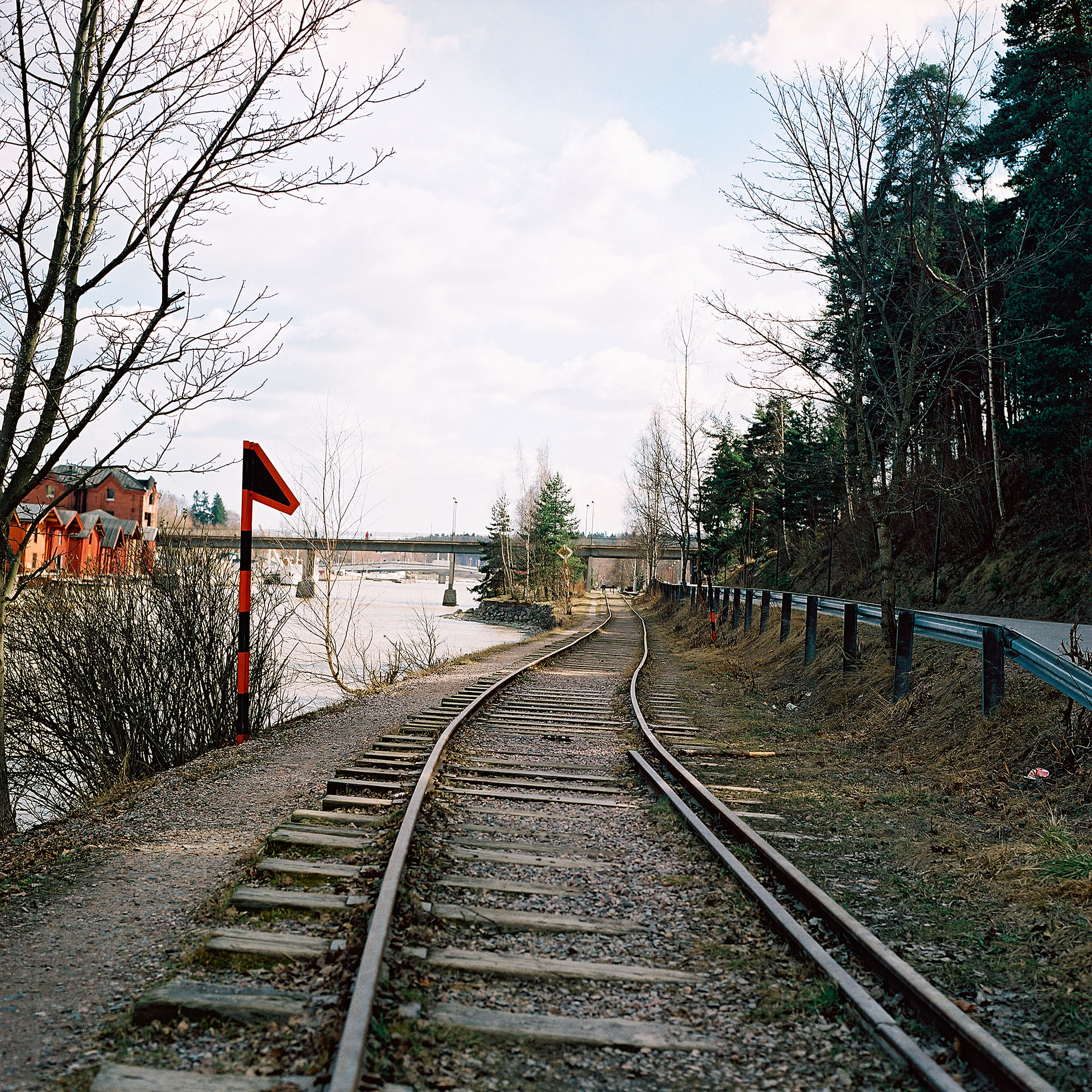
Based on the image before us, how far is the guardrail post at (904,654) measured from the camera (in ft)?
33.7

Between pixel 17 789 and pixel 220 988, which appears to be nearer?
pixel 220 988

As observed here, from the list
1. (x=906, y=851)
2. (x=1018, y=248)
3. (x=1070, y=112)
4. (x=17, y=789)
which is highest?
(x=1070, y=112)

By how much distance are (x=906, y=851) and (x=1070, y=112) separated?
20572 mm

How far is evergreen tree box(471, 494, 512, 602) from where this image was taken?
58656 mm

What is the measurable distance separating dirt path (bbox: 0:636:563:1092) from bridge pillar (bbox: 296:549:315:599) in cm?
734

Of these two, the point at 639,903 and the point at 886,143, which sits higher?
the point at 886,143

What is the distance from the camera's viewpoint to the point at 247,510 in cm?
915

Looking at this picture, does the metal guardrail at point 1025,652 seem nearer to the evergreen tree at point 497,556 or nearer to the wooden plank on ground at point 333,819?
the wooden plank on ground at point 333,819

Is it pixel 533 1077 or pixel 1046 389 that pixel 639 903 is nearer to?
pixel 533 1077

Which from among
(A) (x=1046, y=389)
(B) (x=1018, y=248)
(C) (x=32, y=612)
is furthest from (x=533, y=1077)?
(A) (x=1046, y=389)

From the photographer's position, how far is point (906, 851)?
5.62 m

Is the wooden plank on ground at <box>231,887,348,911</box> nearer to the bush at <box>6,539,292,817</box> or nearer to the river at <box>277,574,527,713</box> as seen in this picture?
the bush at <box>6,539,292,817</box>

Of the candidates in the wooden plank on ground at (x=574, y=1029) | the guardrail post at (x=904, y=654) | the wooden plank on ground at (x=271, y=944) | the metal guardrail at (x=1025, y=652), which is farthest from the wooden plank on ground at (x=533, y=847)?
the guardrail post at (x=904, y=654)

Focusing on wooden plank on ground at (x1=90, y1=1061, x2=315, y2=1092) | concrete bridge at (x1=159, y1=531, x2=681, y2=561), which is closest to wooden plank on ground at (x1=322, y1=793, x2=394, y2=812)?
wooden plank on ground at (x1=90, y1=1061, x2=315, y2=1092)
